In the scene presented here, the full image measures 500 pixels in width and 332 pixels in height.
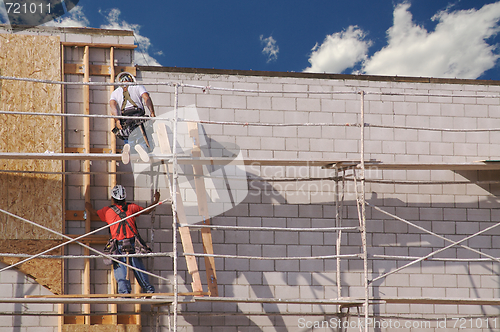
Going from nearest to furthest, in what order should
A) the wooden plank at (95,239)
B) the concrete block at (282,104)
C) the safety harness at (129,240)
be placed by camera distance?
the safety harness at (129,240), the wooden plank at (95,239), the concrete block at (282,104)

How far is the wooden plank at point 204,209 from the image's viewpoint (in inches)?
276

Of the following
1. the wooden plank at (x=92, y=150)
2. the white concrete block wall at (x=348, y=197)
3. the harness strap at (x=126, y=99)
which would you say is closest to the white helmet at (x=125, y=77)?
the harness strap at (x=126, y=99)

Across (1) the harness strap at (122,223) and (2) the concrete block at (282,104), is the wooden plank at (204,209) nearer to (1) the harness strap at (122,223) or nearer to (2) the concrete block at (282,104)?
(1) the harness strap at (122,223)

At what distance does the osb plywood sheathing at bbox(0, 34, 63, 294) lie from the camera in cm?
707

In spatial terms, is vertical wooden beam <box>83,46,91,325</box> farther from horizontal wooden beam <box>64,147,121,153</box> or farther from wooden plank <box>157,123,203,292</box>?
wooden plank <box>157,123,203,292</box>

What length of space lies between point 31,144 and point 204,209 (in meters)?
2.86

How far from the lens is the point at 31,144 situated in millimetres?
7273

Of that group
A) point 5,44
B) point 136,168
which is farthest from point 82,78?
point 136,168

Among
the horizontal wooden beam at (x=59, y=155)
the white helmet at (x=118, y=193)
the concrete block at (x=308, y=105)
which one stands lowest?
the white helmet at (x=118, y=193)

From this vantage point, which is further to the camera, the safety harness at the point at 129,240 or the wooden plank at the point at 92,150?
the wooden plank at the point at 92,150

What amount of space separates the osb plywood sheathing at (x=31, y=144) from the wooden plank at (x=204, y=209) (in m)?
2.09

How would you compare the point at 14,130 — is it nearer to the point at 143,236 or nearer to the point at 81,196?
the point at 81,196

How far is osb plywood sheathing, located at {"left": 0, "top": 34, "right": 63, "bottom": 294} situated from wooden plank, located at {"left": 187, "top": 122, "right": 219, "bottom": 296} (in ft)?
6.84

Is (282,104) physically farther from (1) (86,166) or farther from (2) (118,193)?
(1) (86,166)
